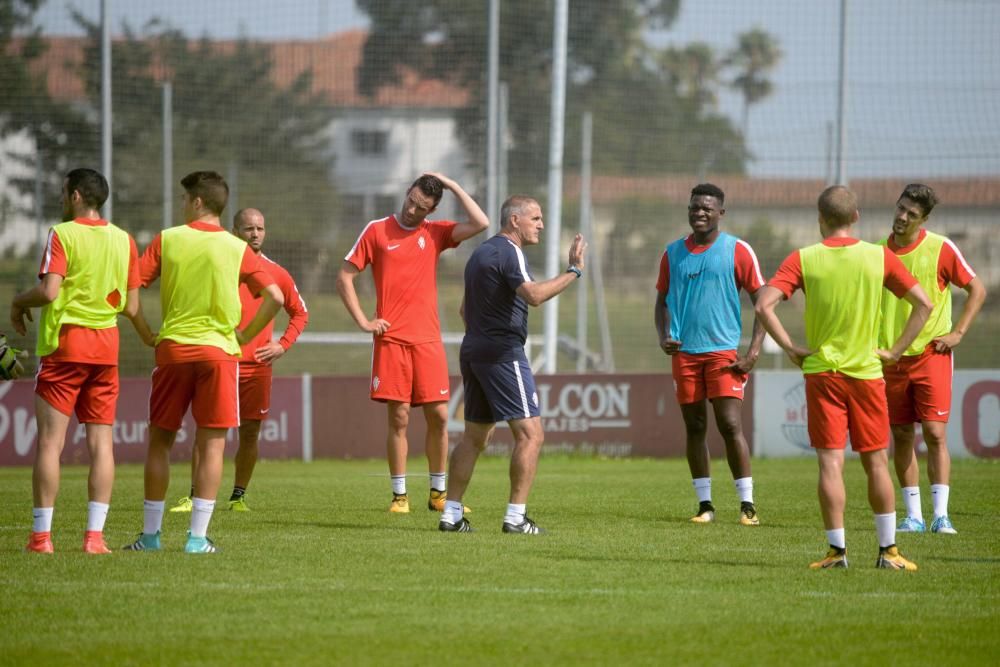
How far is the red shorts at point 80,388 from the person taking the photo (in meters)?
8.60

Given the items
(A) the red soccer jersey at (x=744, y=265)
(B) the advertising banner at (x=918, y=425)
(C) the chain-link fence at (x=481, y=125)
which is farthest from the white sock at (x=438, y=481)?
(C) the chain-link fence at (x=481, y=125)

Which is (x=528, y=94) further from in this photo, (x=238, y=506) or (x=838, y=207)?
(x=838, y=207)

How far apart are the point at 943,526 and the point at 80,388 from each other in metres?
6.06

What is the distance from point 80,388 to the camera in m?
8.72

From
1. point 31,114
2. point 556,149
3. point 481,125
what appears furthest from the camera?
point 31,114

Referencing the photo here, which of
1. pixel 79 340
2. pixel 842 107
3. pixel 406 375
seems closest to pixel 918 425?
pixel 842 107

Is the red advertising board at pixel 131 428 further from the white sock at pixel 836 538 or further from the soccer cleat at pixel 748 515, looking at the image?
the white sock at pixel 836 538

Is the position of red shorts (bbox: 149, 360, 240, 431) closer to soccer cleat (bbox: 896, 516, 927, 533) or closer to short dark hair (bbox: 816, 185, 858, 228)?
short dark hair (bbox: 816, 185, 858, 228)

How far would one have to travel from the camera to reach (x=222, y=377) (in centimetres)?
845

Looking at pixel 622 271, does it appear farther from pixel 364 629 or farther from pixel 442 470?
pixel 364 629

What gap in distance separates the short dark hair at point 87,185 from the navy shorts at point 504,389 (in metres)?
2.80

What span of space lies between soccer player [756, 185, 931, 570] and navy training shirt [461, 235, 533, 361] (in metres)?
2.24

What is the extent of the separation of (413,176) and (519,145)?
193cm

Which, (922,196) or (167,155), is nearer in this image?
(922,196)
